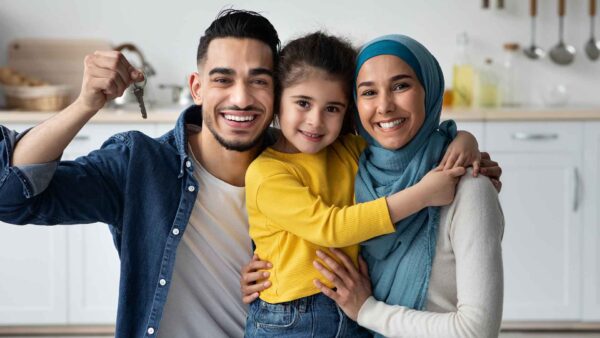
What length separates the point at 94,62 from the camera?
5.73 ft

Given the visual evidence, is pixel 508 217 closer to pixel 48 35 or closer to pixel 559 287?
pixel 559 287

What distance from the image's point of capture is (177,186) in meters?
1.97

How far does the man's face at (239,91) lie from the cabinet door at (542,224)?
7.88 feet

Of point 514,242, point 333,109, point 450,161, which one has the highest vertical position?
point 333,109

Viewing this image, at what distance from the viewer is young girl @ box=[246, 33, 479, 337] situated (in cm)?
176

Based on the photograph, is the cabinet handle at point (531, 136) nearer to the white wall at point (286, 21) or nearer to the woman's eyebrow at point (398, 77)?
the white wall at point (286, 21)

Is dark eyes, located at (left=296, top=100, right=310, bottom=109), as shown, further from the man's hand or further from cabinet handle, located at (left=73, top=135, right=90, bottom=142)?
cabinet handle, located at (left=73, top=135, right=90, bottom=142)

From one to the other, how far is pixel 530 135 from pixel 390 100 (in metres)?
2.55

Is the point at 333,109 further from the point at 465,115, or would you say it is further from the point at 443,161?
the point at 465,115

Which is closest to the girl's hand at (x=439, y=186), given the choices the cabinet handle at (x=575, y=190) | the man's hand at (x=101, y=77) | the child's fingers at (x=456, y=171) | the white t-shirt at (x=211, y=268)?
the child's fingers at (x=456, y=171)

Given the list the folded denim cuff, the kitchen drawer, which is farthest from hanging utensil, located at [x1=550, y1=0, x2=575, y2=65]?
the folded denim cuff

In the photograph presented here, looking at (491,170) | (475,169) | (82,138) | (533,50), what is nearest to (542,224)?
(533,50)

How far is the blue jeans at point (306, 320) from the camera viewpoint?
1.79 meters

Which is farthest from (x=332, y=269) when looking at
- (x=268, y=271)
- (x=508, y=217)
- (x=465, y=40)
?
(x=465, y=40)
